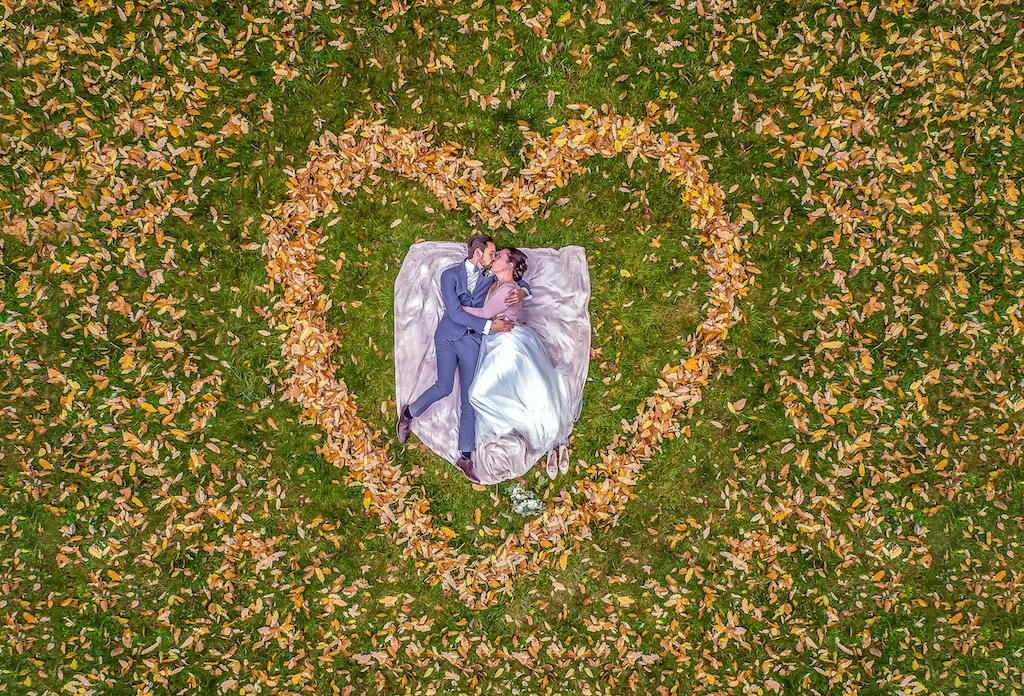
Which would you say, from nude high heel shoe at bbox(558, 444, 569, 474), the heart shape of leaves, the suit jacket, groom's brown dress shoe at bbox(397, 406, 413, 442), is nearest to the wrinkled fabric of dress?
the suit jacket

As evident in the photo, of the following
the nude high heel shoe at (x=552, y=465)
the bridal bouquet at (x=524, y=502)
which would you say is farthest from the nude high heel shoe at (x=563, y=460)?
the bridal bouquet at (x=524, y=502)

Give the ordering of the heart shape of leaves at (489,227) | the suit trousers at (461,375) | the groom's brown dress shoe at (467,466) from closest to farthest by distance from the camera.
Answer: the suit trousers at (461,375) < the groom's brown dress shoe at (467,466) < the heart shape of leaves at (489,227)

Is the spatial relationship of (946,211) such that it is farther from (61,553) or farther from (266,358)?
(61,553)

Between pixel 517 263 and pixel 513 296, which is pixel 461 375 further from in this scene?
pixel 517 263

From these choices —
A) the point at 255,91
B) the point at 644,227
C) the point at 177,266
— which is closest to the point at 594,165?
the point at 644,227

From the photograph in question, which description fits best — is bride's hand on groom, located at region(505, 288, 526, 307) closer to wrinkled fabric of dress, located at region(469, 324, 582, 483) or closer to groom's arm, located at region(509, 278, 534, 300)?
groom's arm, located at region(509, 278, 534, 300)

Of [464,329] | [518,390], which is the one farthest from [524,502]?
[464,329]

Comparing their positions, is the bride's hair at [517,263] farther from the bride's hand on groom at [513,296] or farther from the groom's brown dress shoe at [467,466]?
the groom's brown dress shoe at [467,466]
